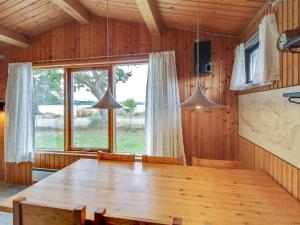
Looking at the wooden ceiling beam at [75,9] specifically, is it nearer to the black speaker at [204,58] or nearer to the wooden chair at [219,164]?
the black speaker at [204,58]

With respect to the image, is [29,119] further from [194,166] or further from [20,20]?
[194,166]

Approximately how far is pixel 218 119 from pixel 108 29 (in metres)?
2.14

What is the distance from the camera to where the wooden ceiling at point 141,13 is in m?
2.14

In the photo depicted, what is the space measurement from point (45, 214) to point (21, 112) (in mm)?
2977

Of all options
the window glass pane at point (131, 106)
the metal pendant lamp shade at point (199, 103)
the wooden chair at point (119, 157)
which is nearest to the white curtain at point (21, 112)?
the window glass pane at point (131, 106)

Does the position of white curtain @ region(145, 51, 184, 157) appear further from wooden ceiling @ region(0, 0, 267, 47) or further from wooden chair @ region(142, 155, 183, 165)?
wooden chair @ region(142, 155, 183, 165)

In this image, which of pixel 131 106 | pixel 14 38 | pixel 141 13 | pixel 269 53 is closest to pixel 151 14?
pixel 141 13

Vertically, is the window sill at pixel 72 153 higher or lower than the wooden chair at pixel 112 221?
lower

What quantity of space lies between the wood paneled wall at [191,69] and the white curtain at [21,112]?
1073mm

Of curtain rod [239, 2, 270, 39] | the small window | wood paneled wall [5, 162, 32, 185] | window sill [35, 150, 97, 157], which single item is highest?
curtain rod [239, 2, 270, 39]

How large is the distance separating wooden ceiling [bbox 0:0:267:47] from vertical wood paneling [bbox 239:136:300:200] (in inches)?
52.6

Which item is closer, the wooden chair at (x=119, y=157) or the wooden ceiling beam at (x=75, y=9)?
the wooden chair at (x=119, y=157)

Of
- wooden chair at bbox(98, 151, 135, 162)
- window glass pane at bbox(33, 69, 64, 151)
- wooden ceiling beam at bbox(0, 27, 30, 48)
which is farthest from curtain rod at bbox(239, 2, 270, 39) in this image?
wooden ceiling beam at bbox(0, 27, 30, 48)

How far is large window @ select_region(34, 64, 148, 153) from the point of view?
11.0 feet
